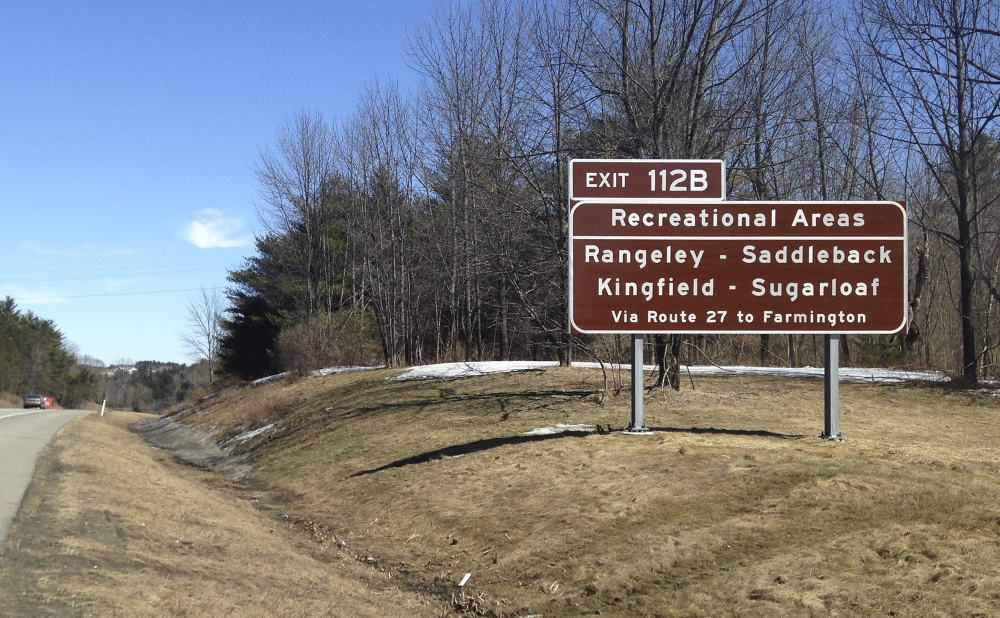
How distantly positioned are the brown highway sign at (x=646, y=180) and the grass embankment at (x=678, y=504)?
3.45 metres

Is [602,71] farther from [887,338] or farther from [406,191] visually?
[406,191]

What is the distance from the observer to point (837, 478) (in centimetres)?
883

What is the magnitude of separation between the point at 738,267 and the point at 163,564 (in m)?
8.27

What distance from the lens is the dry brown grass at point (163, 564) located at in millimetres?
6043

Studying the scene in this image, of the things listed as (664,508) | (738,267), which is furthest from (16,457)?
(738,267)

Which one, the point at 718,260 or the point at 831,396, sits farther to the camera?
the point at 718,260

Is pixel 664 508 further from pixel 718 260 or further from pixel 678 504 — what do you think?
pixel 718 260

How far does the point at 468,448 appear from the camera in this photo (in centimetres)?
1350

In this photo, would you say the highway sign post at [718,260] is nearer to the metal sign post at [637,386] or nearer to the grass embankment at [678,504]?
the metal sign post at [637,386]

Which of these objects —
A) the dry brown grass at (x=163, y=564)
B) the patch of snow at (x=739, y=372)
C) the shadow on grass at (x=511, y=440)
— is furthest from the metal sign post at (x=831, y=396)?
the patch of snow at (x=739, y=372)

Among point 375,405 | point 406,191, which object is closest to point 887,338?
point 375,405

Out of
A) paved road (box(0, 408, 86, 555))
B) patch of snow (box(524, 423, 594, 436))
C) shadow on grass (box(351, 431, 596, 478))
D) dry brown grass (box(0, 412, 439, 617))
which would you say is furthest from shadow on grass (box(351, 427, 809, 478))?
paved road (box(0, 408, 86, 555))

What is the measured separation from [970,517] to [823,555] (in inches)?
58.7

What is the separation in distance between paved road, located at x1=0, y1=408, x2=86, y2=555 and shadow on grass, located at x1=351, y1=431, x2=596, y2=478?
4834 mm
